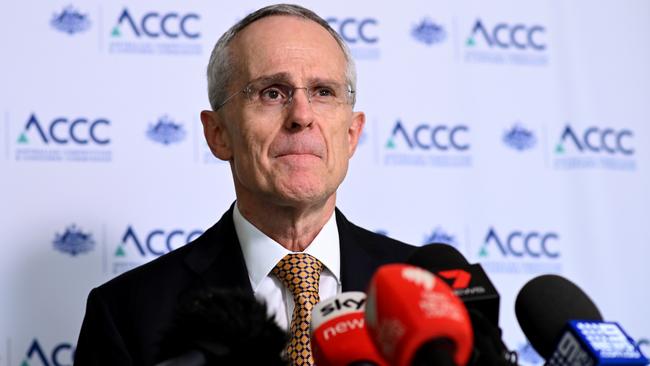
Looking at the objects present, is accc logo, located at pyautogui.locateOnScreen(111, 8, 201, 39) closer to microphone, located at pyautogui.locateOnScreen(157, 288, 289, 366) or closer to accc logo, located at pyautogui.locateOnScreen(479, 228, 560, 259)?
accc logo, located at pyautogui.locateOnScreen(479, 228, 560, 259)

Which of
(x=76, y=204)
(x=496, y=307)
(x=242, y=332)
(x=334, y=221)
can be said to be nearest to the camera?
(x=242, y=332)

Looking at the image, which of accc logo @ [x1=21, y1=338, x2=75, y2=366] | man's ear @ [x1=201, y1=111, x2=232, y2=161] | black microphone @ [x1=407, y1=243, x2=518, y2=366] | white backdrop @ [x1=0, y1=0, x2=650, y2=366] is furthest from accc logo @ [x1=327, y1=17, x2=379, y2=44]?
black microphone @ [x1=407, y1=243, x2=518, y2=366]

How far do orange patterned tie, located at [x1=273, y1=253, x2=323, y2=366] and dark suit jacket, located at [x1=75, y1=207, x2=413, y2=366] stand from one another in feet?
0.27

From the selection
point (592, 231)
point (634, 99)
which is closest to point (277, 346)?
point (592, 231)

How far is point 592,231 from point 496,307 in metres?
1.74

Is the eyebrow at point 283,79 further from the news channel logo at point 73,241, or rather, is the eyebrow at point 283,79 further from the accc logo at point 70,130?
the news channel logo at point 73,241

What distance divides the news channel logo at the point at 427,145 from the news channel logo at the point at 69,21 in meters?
0.96

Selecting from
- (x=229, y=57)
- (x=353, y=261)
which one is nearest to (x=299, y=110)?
(x=229, y=57)

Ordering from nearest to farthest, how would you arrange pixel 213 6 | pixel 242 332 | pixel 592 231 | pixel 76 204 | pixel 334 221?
pixel 242 332
pixel 334 221
pixel 76 204
pixel 213 6
pixel 592 231

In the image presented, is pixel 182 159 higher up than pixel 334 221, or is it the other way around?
pixel 182 159

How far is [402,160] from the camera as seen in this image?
290 centimetres

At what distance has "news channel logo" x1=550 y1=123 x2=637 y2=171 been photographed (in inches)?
120

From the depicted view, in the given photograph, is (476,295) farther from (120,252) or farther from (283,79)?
(120,252)

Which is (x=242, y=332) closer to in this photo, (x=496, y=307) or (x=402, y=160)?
(x=496, y=307)
